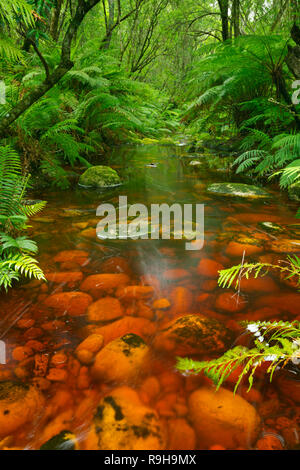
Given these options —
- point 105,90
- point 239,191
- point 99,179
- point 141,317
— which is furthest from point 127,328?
point 105,90

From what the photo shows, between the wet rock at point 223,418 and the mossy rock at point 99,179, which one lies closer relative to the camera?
the wet rock at point 223,418

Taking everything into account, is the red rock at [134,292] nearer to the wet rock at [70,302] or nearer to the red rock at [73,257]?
the wet rock at [70,302]

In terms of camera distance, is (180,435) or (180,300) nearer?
(180,435)

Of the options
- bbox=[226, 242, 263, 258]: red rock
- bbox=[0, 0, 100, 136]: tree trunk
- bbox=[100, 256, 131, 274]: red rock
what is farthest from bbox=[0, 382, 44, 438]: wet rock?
bbox=[0, 0, 100, 136]: tree trunk

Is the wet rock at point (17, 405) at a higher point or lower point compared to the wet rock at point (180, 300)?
lower

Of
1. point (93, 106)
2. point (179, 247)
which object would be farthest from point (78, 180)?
point (179, 247)

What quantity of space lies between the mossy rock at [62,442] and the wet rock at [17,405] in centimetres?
10

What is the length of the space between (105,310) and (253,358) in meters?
0.76

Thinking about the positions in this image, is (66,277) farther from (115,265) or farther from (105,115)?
(105,115)

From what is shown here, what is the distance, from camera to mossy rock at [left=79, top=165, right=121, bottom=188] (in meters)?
4.09

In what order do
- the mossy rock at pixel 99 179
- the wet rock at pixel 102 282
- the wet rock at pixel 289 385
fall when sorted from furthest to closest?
the mossy rock at pixel 99 179 < the wet rock at pixel 102 282 < the wet rock at pixel 289 385

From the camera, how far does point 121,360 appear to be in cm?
116

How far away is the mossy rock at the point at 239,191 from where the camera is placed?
3.49 metres

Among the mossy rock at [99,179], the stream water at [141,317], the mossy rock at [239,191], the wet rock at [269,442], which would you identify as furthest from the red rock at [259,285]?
the mossy rock at [99,179]
